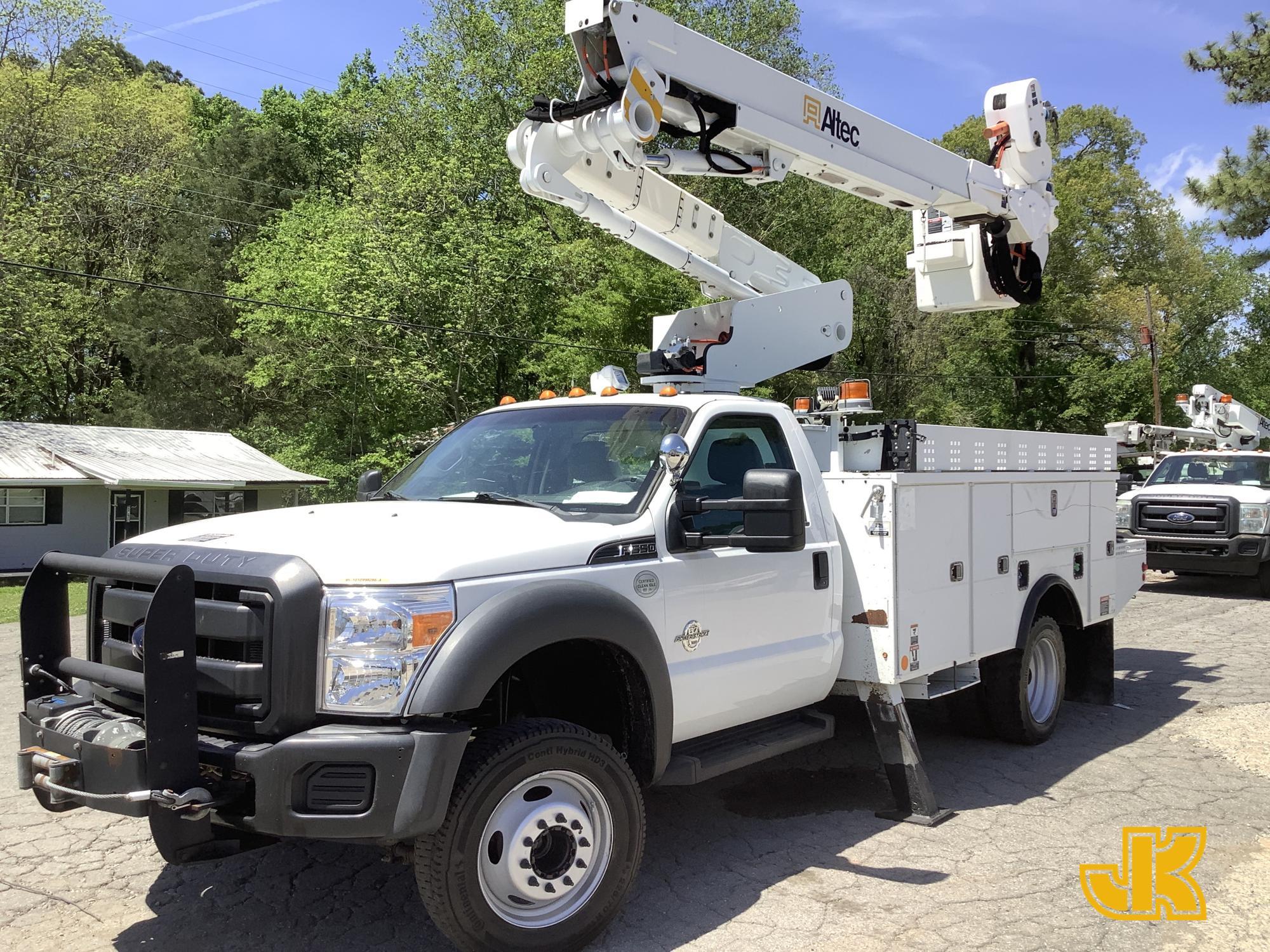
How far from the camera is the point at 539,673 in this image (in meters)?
4.20

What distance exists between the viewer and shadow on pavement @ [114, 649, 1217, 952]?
13.2 feet

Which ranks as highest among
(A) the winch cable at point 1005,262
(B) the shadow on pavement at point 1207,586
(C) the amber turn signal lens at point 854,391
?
(A) the winch cable at point 1005,262

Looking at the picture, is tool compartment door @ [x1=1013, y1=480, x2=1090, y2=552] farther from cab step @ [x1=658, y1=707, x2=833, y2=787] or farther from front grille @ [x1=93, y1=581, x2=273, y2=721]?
front grille @ [x1=93, y1=581, x2=273, y2=721]

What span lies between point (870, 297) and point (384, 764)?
3119 centimetres

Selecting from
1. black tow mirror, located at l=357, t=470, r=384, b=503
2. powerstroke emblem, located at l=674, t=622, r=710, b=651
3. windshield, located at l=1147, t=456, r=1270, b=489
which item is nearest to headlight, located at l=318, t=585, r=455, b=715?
powerstroke emblem, located at l=674, t=622, r=710, b=651

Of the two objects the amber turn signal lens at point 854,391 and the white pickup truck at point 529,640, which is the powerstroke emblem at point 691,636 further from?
the amber turn signal lens at point 854,391

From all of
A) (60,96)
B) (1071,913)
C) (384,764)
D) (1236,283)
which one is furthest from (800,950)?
(1236,283)

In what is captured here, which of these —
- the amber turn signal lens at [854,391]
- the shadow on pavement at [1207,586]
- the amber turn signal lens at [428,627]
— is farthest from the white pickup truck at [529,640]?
the shadow on pavement at [1207,586]

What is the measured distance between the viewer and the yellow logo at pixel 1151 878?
4.28 m

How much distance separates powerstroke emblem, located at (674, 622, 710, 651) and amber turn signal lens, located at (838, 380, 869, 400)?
6.45 ft

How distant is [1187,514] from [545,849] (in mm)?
14146

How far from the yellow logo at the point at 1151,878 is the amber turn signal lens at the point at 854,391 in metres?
2.55

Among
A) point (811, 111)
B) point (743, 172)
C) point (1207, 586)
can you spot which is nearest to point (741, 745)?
point (743, 172)

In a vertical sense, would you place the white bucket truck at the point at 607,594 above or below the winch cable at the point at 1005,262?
below
